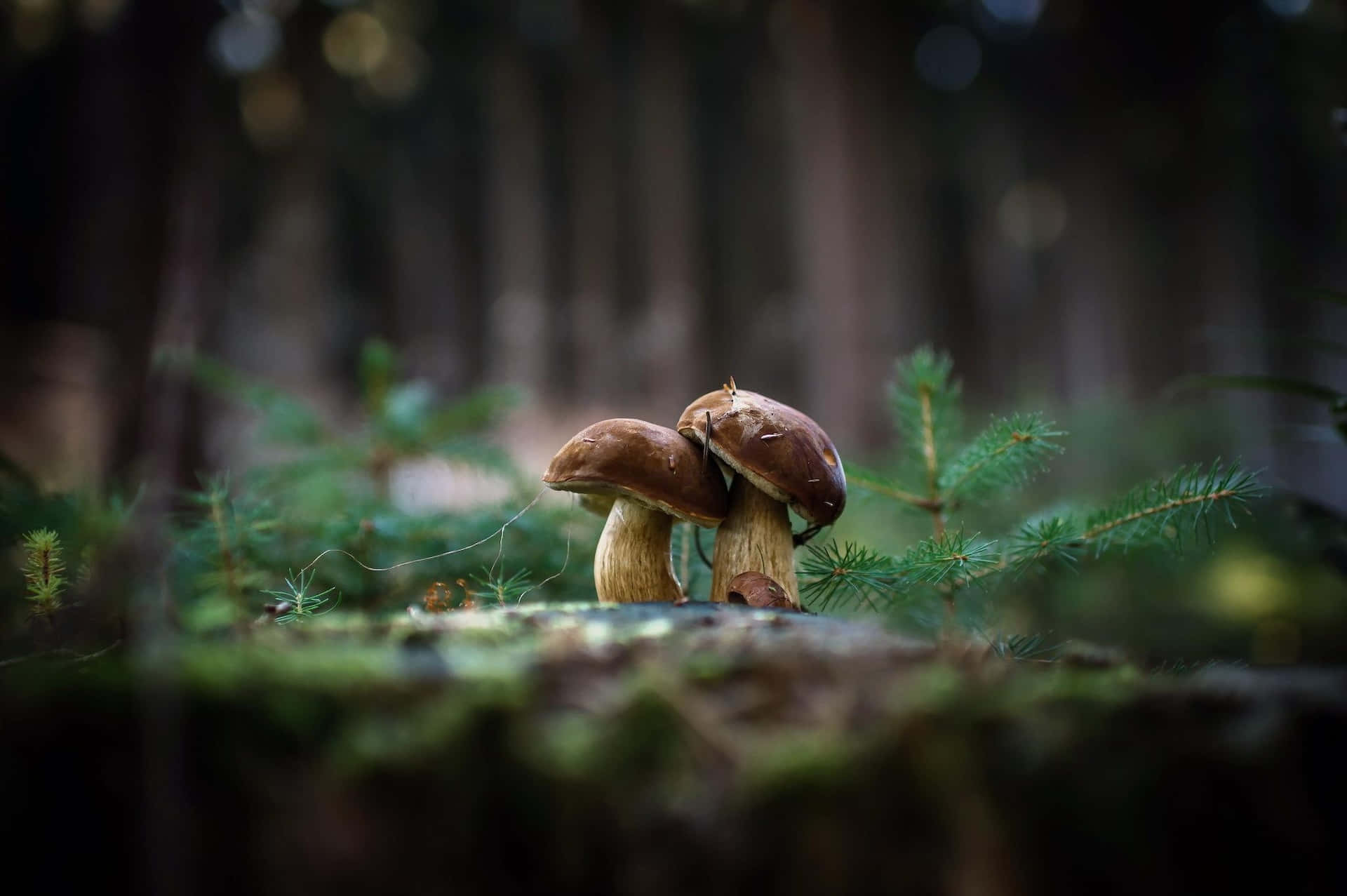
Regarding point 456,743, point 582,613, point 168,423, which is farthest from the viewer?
point 582,613

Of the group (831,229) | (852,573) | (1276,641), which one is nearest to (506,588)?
(852,573)

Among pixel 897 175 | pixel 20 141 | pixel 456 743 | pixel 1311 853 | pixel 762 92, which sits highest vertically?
pixel 762 92

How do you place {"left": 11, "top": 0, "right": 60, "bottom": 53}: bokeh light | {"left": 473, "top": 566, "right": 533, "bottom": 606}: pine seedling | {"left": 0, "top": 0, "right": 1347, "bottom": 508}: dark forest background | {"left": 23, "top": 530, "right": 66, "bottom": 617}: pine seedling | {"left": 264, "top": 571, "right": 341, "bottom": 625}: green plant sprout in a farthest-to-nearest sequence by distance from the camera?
{"left": 11, "top": 0, "right": 60, "bottom": 53}: bokeh light < {"left": 0, "top": 0, "right": 1347, "bottom": 508}: dark forest background < {"left": 473, "top": 566, "right": 533, "bottom": 606}: pine seedling < {"left": 264, "top": 571, "right": 341, "bottom": 625}: green plant sprout < {"left": 23, "top": 530, "right": 66, "bottom": 617}: pine seedling

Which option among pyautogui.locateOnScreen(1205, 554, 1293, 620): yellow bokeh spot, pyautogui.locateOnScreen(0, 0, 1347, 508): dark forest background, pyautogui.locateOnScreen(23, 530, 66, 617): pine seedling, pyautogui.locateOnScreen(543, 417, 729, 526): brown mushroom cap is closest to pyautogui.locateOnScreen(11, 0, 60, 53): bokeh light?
pyautogui.locateOnScreen(0, 0, 1347, 508): dark forest background

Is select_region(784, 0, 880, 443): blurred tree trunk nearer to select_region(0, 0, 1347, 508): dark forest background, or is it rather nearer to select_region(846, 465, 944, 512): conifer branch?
select_region(0, 0, 1347, 508): dark forest background

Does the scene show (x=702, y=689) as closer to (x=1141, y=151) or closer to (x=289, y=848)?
(x=289, y=848)

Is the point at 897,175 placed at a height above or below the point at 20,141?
below

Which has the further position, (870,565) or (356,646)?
(870,565)

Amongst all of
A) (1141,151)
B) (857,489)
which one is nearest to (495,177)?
(1141,151)
